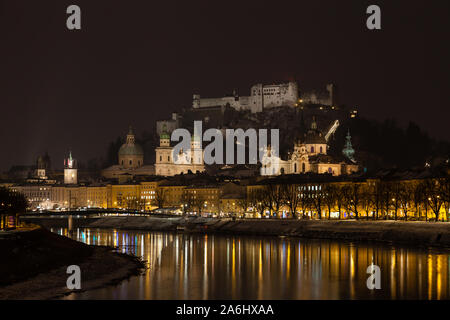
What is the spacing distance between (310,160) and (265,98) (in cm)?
2990

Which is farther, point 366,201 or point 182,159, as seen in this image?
point 182,159

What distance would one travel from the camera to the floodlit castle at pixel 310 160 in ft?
368

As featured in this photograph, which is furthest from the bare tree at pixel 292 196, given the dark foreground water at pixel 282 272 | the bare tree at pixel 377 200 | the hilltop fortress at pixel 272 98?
the hilltop fortress at pixel 272 98

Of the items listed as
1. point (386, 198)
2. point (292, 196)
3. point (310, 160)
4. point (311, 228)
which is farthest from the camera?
point (310, 160)

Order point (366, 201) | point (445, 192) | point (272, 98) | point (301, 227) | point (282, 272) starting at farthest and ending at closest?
point (272, 98), point (366, 201), point (301, 227), point (445, 192), point (282, 272)

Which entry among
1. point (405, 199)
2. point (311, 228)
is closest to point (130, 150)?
point (311, 228)

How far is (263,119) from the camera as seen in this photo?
13862 centimetres

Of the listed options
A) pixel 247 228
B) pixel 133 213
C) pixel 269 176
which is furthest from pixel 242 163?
pixel 247 228

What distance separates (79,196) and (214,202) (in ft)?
108

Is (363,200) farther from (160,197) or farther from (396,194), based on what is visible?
(160,197)

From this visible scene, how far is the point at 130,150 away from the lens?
15225cm
